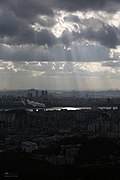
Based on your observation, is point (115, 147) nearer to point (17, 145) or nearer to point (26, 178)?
point (17, 145)

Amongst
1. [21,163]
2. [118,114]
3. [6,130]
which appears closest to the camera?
[21,163]

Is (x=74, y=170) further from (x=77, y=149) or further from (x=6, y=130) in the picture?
(x=6, y=130)

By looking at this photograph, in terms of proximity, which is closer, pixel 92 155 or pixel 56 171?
pixel 56 171

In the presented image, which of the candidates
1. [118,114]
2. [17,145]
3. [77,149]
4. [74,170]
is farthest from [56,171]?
[118,114]

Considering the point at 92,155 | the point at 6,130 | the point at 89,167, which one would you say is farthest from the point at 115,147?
the point at 6,130

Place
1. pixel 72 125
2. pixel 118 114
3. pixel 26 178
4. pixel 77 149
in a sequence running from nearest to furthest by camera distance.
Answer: pixel 26 178
pixel 77 149
pixel 72 125
pixel 118 114

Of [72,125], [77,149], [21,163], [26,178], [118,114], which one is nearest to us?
[26,178]

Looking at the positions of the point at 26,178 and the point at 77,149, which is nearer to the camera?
the point at 26,178

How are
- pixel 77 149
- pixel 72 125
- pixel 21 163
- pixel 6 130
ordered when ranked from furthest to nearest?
pixel 72 125 < pixel 6 130 < pixel 77 149 < pixel 21 163
